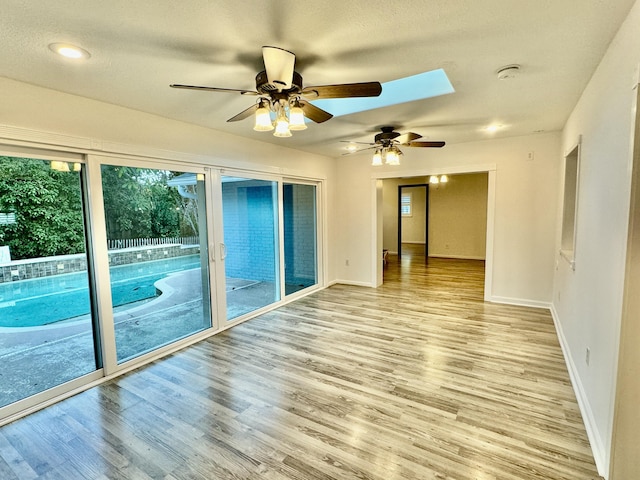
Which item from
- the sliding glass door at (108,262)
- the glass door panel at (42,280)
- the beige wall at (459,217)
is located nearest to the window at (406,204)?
the beige wall at (459,217)

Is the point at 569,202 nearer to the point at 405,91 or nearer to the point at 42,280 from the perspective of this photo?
the point at 405,91

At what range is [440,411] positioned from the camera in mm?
2281

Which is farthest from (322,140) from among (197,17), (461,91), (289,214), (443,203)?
(443,203)

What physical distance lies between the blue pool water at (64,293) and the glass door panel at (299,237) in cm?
206

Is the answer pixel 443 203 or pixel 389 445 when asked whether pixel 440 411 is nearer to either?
pixel 389 445

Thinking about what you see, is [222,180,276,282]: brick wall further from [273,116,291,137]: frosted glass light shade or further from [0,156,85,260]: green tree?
[273,116,291,137]: frosted glass light shade

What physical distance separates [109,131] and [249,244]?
7.14 ft

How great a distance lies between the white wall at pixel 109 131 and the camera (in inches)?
91.3

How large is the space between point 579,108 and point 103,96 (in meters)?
4.22

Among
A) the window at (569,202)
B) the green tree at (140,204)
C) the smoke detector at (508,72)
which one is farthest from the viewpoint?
the window at (569,202)

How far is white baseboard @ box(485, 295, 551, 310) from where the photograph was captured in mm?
4500

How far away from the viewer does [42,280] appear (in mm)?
2580

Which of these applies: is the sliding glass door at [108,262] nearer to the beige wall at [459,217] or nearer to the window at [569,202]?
the window at [569,202]

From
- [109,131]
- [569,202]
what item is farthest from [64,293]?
[569,202]
